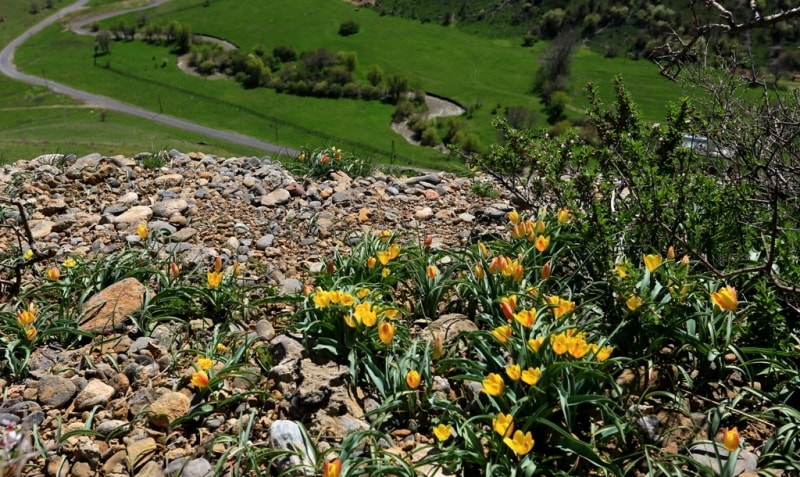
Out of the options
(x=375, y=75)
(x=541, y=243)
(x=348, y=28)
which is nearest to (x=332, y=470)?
(x=541, y=243)

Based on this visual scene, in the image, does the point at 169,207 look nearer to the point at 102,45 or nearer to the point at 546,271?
the point at 546,271

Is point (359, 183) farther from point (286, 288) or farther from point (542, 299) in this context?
point (542, 299)

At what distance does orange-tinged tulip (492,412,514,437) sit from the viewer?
2.77m

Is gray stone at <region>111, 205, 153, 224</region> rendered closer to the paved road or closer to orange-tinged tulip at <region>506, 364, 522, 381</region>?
orange-tinged tulip at <region>506, 364, 522, 381</region>

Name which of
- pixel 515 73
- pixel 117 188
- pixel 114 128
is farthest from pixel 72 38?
pixel 117 188

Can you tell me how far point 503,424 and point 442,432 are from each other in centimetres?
33

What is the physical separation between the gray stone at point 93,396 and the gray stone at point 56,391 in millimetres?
75

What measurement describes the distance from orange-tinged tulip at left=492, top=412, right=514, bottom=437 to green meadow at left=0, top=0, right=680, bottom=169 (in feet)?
175

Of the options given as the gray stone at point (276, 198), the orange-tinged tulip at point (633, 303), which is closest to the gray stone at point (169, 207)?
the gray stone at point (276, 198)

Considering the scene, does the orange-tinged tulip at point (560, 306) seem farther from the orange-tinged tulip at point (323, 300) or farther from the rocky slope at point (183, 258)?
the orange-tinged tulip at point (323, 300)

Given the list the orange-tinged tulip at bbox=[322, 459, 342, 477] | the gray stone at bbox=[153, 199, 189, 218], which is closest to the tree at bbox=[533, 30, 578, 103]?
the gray stone at bbox=[153, 199, 189, 218]

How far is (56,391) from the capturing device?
354 centimetres

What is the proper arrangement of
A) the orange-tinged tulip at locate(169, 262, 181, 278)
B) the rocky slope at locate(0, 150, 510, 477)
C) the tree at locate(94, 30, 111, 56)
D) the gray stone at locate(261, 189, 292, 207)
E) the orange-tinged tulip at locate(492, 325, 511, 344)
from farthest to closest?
the tree at locate(94, 30, 111, 56) → the gray stone at locate(261, 189, 292, 207) → the orange-tinged tulip at locate(169, 262, 181, 278) → the orange-tinged tulip at locate(492, 325, 511, 344) → the rocky slope at locate(0, 150, 510, 477)

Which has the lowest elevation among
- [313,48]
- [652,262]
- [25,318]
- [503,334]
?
[313,48]
